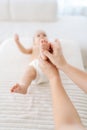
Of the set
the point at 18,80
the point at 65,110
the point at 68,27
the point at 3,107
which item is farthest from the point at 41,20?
the point at 65,110

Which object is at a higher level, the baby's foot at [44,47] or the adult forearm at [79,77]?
the baby's foot at [44,47]

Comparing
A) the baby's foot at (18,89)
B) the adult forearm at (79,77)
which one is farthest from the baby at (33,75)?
the adult forearm at (79,77)

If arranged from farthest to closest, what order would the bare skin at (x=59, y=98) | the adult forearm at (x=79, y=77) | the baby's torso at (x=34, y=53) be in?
the baby's torso at (x=34, y=53) < the adult forearm at (x=79, y=77) < the bare skin at (x=59, y=98)

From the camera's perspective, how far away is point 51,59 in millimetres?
1068

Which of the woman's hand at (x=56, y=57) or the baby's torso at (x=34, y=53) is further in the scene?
the baby's torso at (x=34, y=53)

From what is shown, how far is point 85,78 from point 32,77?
388 millimetres

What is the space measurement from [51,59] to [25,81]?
9.7 inches

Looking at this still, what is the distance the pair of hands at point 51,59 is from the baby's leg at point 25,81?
17cm

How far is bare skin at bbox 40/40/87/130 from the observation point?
0.81m

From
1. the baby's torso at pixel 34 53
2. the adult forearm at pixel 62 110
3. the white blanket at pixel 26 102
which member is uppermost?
the adult forearm at pixel 62 110

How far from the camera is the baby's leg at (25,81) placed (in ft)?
3.85

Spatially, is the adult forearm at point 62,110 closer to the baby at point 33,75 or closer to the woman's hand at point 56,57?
the woman's hand at point 56,57

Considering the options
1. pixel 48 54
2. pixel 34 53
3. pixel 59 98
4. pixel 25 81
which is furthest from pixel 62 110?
pixel 34 53

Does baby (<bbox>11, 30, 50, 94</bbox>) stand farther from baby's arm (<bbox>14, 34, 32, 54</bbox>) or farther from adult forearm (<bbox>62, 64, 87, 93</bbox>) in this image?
adult forearm (<bbox>62, 64, 87, 93</bbox>)
